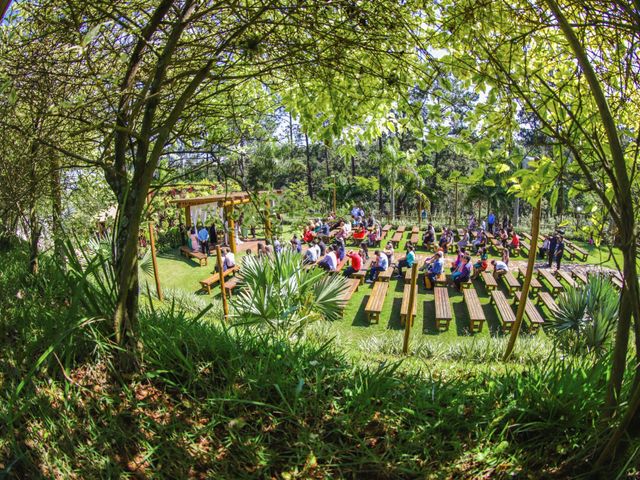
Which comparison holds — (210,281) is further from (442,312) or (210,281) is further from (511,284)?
(511,284)

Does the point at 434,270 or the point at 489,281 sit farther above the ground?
the point at 434,270

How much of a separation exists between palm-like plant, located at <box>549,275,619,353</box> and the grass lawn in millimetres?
574

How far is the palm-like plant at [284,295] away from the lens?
12.6ft

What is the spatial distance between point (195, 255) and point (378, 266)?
6.62 m

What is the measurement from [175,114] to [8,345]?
2112mm

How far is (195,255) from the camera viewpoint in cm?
1395

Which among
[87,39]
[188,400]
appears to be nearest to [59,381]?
[188,400]

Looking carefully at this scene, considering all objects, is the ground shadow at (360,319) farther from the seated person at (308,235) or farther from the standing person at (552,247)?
the standing person at (552,247)

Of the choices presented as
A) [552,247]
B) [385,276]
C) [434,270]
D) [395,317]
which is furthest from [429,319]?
[552,247]

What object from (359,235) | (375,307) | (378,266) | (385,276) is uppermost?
(359,235)

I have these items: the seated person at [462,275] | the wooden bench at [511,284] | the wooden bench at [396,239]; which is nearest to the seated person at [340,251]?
the seated person at [462,275]

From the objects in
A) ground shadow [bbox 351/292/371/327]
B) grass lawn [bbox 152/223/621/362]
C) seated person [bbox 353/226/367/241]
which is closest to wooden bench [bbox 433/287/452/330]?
grass lawn [bbox 152/223/621/362]

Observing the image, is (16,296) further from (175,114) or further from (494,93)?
(494,93)

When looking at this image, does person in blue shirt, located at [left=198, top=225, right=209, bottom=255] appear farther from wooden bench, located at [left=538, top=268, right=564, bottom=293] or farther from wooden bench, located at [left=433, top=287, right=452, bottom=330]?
wooden bench, located at [left=538, top=268, right=564, bottom=293]
